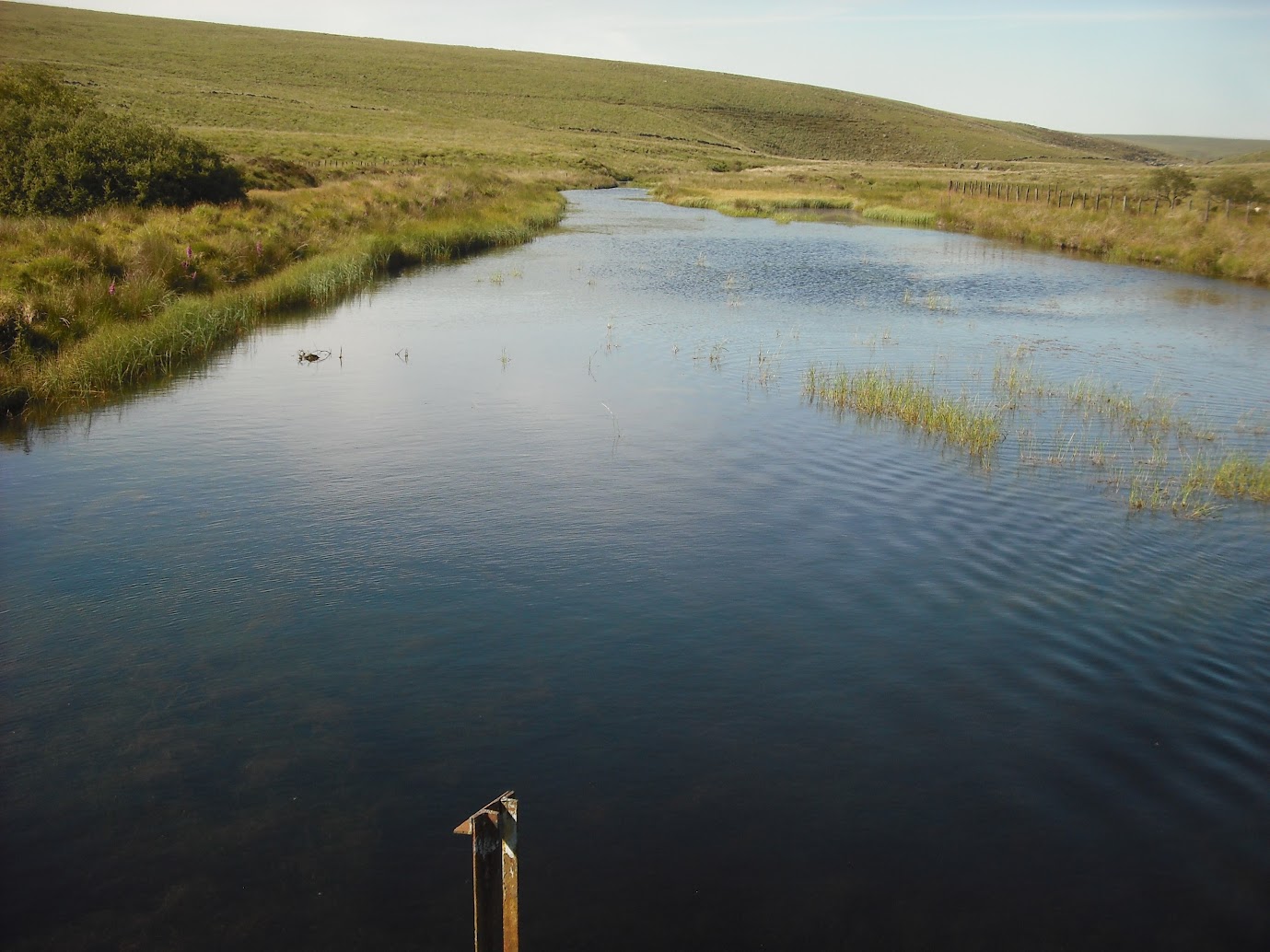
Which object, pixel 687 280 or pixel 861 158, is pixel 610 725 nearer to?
pixel 687 280

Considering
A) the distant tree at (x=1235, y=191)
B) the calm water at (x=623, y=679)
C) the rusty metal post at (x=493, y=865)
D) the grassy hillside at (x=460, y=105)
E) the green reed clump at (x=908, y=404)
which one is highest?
the grassy hillside at (x=460, y=105)

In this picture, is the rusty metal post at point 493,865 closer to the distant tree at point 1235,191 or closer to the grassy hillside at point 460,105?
the distant tree at point 1235,191

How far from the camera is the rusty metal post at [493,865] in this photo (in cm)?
283

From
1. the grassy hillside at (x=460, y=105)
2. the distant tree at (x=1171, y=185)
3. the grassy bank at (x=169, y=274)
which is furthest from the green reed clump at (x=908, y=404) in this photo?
the grassy hillside at (x=460, y=105)

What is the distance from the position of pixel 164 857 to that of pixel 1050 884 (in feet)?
14.2

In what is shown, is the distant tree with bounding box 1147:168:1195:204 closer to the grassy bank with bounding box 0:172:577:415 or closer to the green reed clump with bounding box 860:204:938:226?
the green reed clump with bounding box 860:204:938:226

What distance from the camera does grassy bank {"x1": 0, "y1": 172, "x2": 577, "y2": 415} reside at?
13.5 m

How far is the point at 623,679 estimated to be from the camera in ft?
21.8

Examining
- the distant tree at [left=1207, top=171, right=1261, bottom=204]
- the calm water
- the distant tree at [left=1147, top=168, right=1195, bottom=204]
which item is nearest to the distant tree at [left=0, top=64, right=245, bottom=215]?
the calm water

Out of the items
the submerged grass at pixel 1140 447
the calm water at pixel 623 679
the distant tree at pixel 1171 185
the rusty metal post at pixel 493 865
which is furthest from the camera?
the distant tree at pixel 1171 185

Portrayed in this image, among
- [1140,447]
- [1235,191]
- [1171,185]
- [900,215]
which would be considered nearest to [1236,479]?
[1140,447]

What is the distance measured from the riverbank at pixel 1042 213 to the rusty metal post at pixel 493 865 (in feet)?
97.8

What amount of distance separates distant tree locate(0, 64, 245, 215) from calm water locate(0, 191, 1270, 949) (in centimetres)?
1167

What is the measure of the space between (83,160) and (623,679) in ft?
70.9
